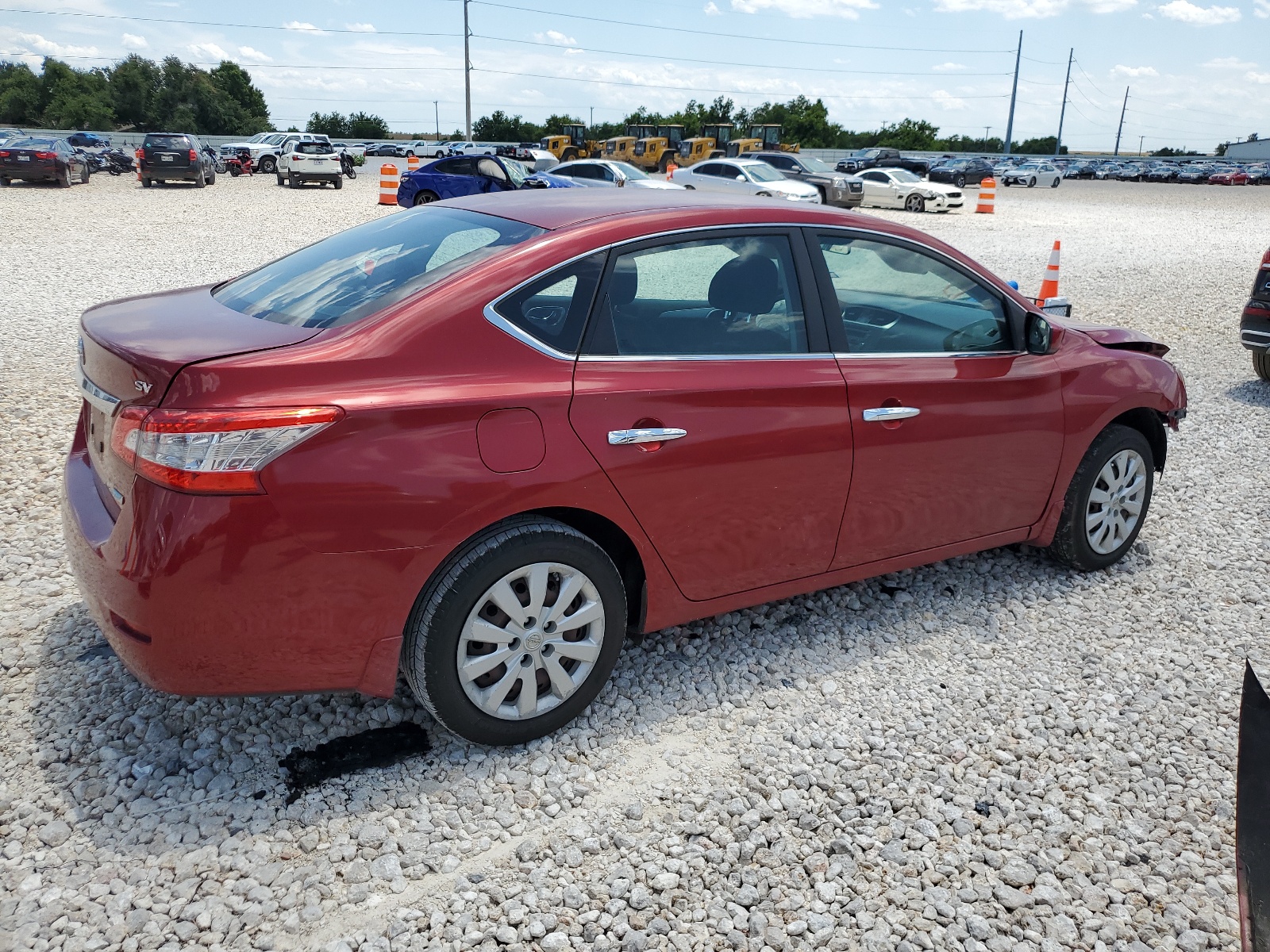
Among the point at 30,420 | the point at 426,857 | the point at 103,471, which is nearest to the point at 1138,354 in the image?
the point at 426,857

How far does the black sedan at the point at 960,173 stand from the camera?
4462 cm

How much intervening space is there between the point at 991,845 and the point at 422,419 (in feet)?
6.72

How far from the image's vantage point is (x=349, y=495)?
2.66 metres

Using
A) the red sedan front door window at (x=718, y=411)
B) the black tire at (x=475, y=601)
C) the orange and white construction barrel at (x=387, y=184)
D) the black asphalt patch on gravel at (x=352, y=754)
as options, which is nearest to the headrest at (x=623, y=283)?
the red sedan front door window at (x=718, y=411)

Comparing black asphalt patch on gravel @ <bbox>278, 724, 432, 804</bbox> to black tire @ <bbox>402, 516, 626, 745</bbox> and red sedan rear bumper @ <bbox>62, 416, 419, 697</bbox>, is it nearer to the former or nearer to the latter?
black tire @ <bbox>402, 516, 626, 745</bbox>

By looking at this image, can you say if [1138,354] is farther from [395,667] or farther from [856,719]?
[395,667]

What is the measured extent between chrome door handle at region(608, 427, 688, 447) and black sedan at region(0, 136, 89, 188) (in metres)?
29.1

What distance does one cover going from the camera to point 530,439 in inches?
115

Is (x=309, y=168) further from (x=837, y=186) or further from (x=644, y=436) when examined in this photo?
(x=644, y=436)

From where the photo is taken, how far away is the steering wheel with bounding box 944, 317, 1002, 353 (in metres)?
3.98

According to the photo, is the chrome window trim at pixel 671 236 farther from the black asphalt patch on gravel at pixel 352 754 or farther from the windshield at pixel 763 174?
the windshield at pixel 763 174

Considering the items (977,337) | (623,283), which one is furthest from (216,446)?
(977,337)

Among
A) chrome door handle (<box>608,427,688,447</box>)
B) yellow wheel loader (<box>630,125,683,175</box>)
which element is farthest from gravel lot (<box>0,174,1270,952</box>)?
yellow wheel loader (<box>630,125,683,175</box>)

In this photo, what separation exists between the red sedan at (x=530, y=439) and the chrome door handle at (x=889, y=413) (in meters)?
0.01
